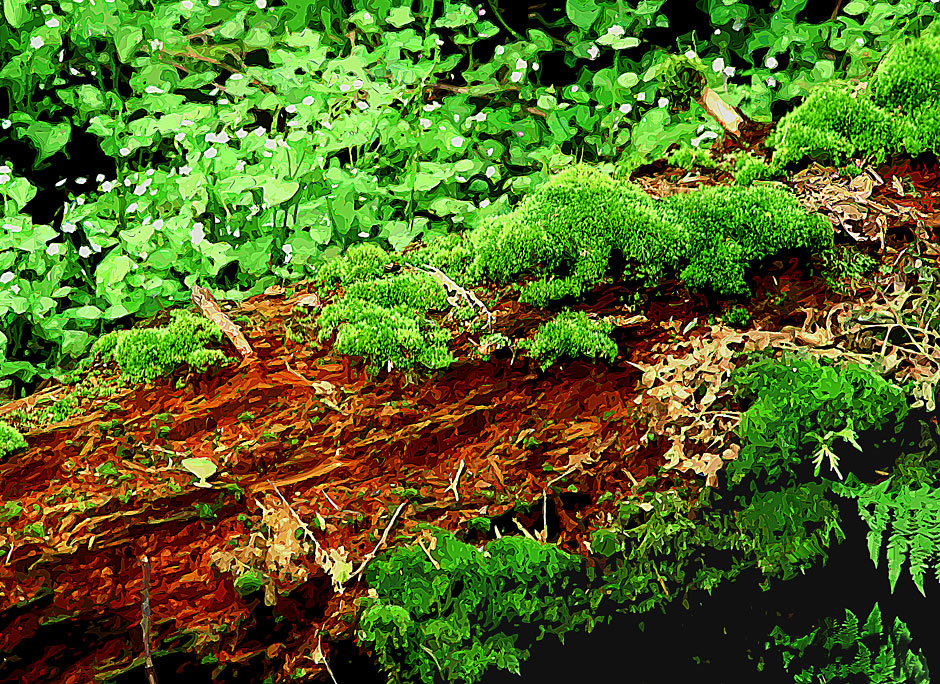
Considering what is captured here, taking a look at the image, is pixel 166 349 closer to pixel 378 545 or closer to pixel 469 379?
pixel 469 379

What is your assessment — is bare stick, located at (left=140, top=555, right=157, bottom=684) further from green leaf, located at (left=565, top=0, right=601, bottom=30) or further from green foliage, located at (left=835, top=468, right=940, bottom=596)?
green leaf, located at (left=565, top=0, right=601, bottom=30)

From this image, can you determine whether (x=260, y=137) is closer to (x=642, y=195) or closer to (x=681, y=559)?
(x=642, y=195)

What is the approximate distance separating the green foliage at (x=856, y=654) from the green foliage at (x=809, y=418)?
0.32 m

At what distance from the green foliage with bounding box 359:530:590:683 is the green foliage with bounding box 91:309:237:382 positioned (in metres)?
1.18

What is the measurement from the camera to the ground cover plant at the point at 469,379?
197 centimetres

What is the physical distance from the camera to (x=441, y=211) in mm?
4016

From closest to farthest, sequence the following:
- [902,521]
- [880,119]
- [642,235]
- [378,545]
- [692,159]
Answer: [902,521] → [378,545] → [642,235] → [880,119] → [692,159]

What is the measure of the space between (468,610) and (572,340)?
91cm

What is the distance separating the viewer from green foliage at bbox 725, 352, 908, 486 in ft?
6.61

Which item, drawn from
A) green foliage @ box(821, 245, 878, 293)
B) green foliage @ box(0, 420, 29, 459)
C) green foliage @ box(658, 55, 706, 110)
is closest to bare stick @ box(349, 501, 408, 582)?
green foliage @ box(0, 420, 29, 459)

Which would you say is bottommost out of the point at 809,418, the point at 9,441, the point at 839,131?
the point at 9,441

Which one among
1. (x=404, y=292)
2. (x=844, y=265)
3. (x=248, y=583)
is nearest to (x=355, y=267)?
(x=404, y=292)

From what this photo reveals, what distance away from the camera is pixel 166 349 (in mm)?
2908

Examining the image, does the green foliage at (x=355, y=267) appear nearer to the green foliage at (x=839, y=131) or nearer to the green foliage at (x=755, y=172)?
the green foliage at (x=755, y=172)
